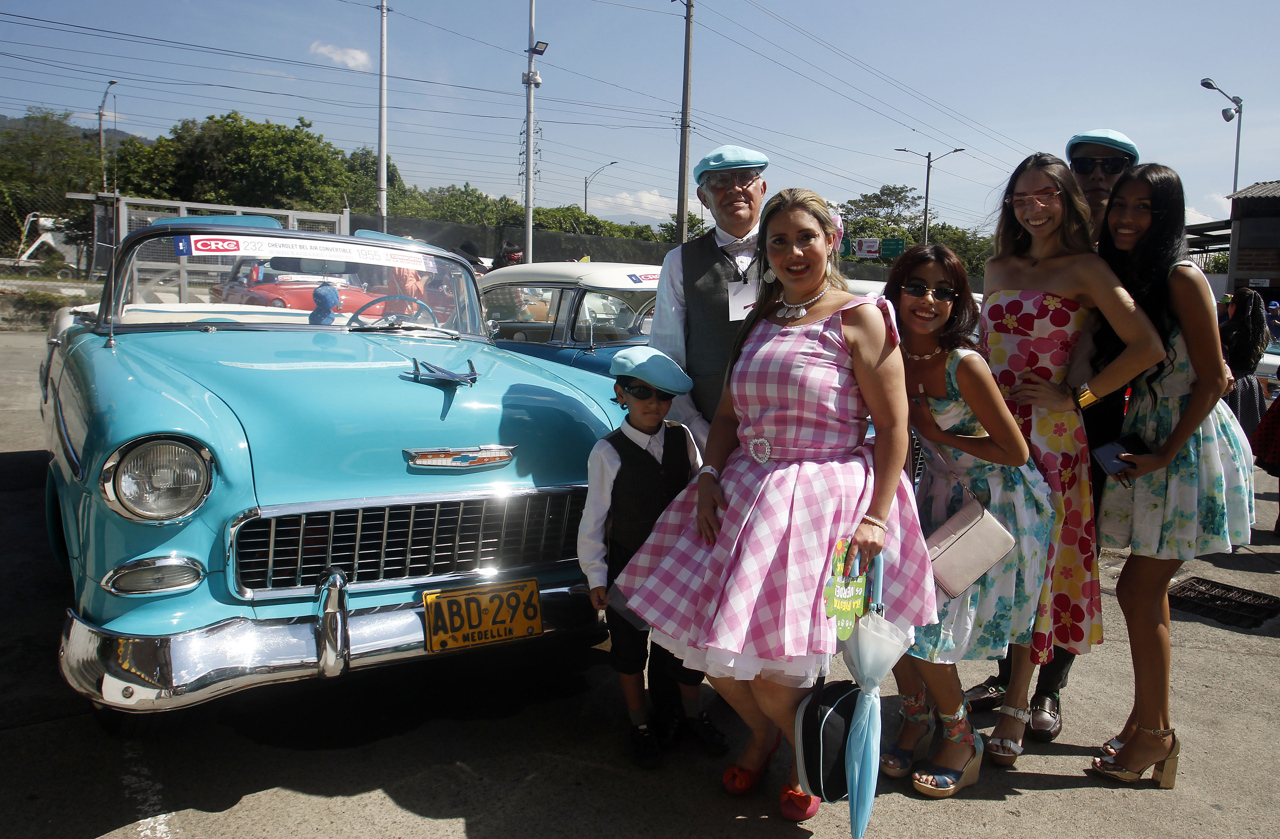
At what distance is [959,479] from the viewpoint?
7.79 ft

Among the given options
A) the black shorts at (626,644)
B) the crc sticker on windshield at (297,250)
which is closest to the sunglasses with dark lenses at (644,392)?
the black shorts at (626,644)

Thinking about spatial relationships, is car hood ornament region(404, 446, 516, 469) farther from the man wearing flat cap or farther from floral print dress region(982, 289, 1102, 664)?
floral print dress region(982, 289, 1102, 664)

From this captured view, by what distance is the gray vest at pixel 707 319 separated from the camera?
2705 millimetres

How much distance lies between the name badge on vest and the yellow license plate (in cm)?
110

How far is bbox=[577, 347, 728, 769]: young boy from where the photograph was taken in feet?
8.16

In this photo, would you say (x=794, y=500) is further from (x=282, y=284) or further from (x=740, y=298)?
(x=282, y=284)

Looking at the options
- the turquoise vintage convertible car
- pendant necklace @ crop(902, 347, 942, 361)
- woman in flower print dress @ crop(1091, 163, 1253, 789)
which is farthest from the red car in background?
woman in flower print dress @ crop(1091, 163, 1253, 789)

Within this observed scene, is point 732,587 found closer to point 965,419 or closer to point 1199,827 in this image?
point 965,419

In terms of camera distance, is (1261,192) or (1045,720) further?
(1261,192)

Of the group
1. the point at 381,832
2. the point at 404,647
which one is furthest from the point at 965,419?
the point at 381,832

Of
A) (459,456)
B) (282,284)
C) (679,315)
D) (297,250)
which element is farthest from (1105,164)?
(282,284)

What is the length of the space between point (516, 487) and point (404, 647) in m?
0.61

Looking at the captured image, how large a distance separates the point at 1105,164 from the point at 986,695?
1.96 m

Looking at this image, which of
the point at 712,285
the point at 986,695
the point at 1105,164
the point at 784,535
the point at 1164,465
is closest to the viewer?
the point at 784,535
